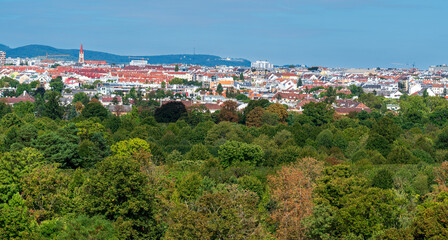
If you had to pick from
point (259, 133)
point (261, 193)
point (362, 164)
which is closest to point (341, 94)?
point (259, 133)

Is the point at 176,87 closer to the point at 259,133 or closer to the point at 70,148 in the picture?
the point at 259,133

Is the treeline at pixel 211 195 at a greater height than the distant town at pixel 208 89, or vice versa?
the treeline at pixel 211 195

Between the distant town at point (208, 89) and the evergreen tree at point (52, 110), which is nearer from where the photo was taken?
the evergreen tree at point (52, 110)

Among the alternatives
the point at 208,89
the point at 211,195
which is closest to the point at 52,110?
the point at 211,195

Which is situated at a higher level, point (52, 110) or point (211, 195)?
point (211, 195)

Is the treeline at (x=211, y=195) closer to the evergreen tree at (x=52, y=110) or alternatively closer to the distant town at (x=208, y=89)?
the evergreen tree at (x=52, y=110)

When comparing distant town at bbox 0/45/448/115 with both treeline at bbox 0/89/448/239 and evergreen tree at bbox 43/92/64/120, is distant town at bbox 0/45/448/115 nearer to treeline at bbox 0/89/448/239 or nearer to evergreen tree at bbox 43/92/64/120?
evergreen tree at bbox 43/92/64/120

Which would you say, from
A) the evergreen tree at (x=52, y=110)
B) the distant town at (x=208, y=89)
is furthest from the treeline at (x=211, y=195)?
the distant town at (x=208, y=89)

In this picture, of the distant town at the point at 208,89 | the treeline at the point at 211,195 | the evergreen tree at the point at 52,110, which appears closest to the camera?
the treeline at the point at 211,195

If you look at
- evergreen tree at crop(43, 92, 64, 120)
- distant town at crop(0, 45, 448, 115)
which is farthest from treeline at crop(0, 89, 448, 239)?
distant town at crop(0, 45, 448, 115)

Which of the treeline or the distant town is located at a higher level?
the treeline

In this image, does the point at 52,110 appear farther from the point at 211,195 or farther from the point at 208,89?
the point at 208,89
